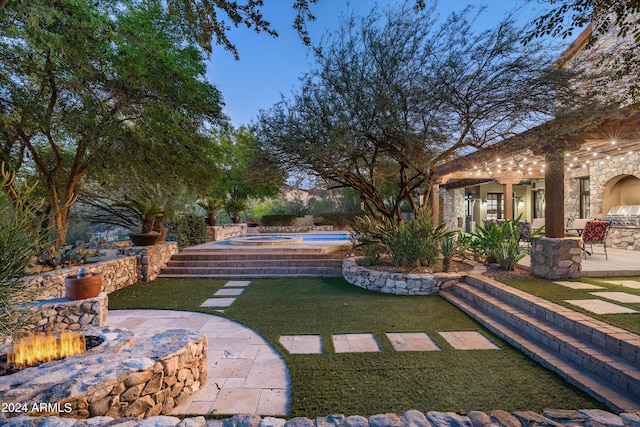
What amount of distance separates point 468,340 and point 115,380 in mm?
3527

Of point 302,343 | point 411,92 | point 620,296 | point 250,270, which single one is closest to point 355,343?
point 302,343

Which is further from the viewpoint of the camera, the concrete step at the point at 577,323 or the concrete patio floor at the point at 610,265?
the concrete patio floor at the point at 610,265

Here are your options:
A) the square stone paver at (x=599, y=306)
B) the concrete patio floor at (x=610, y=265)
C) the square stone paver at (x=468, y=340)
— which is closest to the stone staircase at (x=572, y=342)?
the square stone paver at (x=468, y=340)

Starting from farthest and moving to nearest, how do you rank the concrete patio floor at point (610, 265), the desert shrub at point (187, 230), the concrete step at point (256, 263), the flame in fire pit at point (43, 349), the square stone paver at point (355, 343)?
the desert shrub at point (187, 230)
the concrete step at point (256, 263)
the concrete patio floor at point (610, 265)
the square stone paver at point (355, 343)
the flame in fire pit at point (43, 349)

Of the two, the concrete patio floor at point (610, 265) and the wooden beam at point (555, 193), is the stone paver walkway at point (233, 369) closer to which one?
the wooden beam at point (555, 193)

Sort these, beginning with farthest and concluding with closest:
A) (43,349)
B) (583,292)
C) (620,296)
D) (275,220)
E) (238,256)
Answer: (275,220), (238,256), (583,292), (620,296), (43,349)

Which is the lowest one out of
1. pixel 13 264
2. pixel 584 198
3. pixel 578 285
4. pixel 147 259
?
pixel 578 285

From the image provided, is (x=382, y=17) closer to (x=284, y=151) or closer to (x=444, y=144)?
(x=444, y=144)

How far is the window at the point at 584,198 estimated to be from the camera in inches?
466

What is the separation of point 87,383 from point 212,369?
3.89 ft

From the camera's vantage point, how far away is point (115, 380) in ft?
6.91

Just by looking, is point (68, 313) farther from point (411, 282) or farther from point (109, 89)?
point (411, 282)

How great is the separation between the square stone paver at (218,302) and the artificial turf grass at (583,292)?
15.6ft

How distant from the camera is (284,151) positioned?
669 cm
